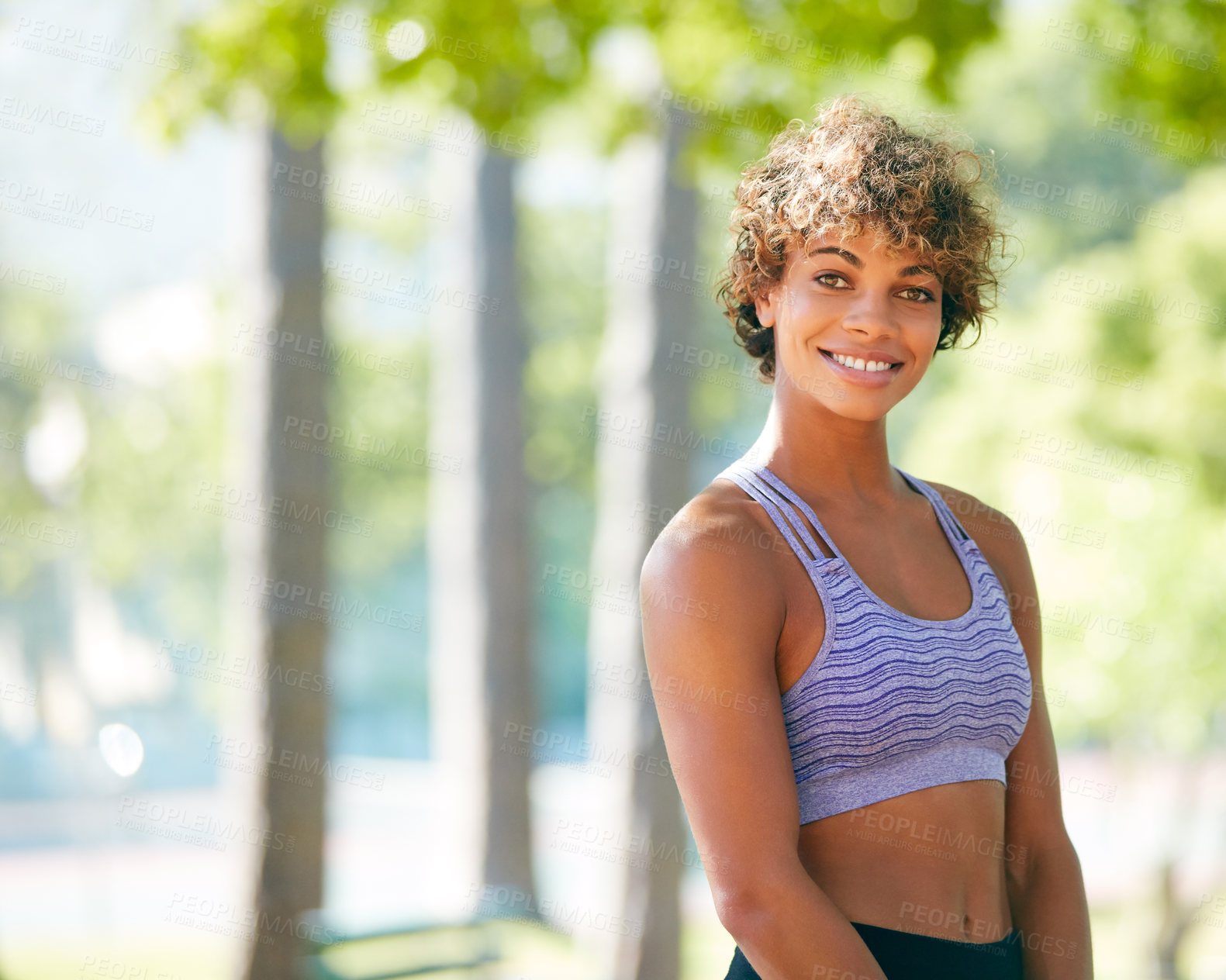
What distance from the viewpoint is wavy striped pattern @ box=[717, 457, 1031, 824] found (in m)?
1.62

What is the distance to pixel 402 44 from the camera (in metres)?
4.15

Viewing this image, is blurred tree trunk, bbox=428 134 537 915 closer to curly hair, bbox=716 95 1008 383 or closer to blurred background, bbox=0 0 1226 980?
blurred background, bbox=0 0 1226 980

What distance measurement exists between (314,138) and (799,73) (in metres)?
1.97

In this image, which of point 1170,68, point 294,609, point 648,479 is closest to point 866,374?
point 1170,68

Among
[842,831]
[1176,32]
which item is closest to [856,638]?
[842,831]

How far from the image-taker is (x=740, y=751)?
5.06ft

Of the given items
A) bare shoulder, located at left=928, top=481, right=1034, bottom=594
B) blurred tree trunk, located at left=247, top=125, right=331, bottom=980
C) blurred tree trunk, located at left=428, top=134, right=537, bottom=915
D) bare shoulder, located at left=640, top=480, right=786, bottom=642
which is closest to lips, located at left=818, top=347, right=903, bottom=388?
bare shoulder, located at left=640, top=480, right=786, bottom=642

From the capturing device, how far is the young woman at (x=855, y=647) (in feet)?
5.07

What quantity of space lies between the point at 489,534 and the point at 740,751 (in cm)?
729

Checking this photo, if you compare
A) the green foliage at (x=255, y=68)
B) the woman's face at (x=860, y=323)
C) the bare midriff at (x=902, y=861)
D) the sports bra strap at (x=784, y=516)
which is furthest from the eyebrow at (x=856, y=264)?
the green foliage at (x=255, y=68)

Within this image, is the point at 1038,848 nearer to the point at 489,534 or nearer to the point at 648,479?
the point at 648,479

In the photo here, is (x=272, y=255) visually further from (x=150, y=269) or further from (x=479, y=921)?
(x=150, y=269)

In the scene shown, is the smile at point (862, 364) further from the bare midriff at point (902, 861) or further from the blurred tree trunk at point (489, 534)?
the blurred tree trunk at point (489, 534)

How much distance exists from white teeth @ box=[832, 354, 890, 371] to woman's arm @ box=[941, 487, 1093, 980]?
40 centimetres
